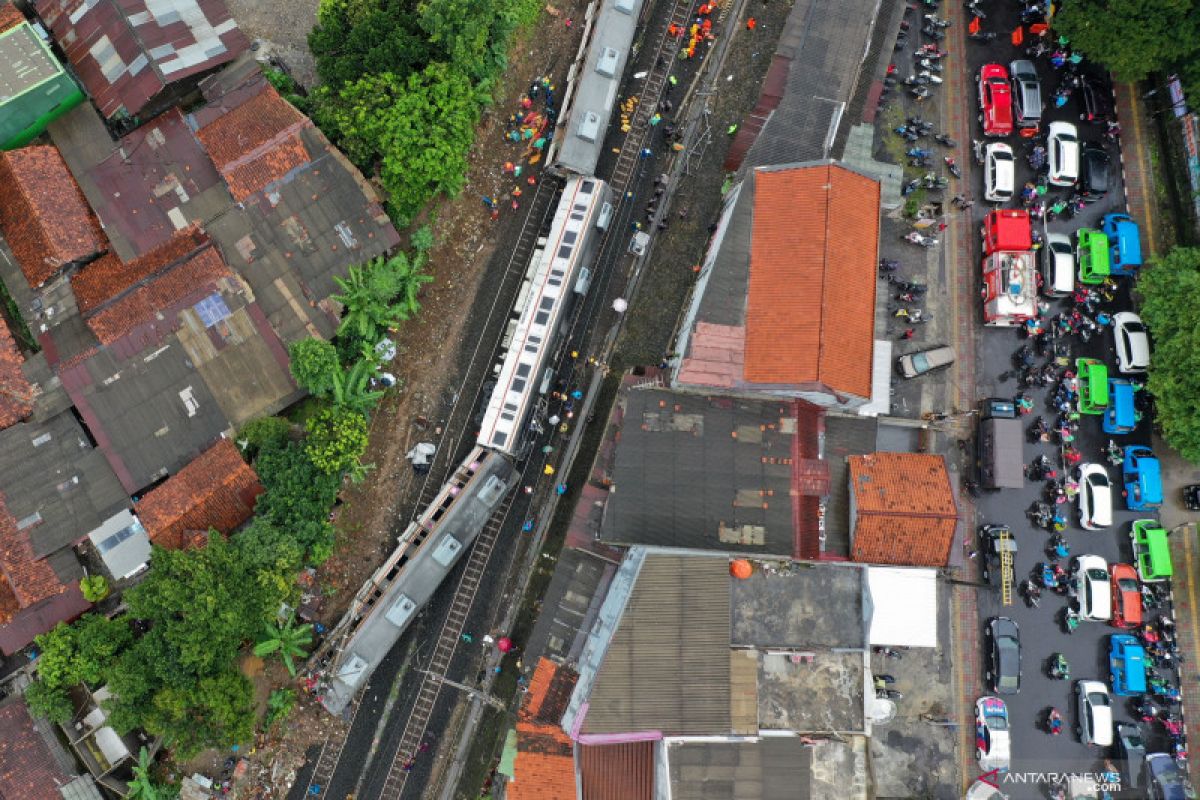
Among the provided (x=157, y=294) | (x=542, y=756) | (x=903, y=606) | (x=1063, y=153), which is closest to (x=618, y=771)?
(x=542, y=756)

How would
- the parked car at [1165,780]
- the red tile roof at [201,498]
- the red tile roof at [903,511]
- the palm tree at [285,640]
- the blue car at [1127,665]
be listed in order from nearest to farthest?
the red tile roof at [903,511] < the palm tree at [285,640] < the red tile roof at [201,498] < the parked car at [1165,780] < the blue car at [1127,665]

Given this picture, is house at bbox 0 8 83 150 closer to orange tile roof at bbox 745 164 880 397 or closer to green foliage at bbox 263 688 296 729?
green foliage at bbox 263 688 296 729

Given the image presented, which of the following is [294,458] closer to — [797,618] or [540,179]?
[540,179]

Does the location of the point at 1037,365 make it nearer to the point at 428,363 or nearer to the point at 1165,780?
the point at 1165,780

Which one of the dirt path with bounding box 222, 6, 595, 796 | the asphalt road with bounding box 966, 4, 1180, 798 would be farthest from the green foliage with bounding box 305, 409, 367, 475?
the asphalt road with bounding box 966, 4, 1180, 798

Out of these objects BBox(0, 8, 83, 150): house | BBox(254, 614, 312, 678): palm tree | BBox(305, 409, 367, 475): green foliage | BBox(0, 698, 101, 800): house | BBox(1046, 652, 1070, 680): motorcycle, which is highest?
BBox(0, 8, 83, 150): house

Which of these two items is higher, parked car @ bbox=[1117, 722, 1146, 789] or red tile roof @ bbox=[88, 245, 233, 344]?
red tile roof @ bbox=[88, 245, 233, 344]

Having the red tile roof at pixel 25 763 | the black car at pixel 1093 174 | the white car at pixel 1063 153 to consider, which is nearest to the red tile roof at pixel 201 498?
the red tile roof at pixel 25 763

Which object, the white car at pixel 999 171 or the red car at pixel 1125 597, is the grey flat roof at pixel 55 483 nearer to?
the white car at pixel 999 171
